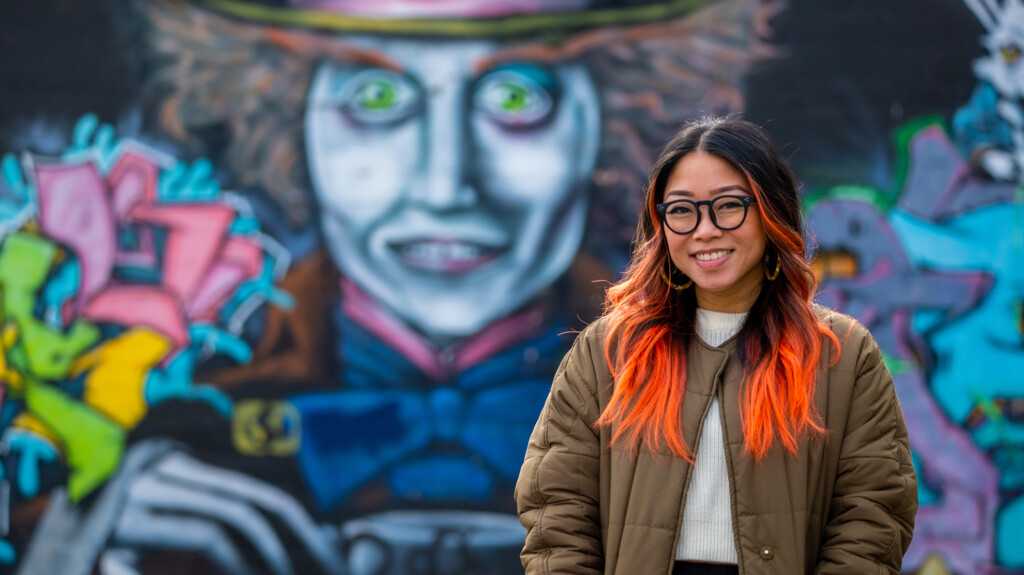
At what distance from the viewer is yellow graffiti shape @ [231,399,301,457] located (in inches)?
183

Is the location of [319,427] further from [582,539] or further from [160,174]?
[582,539]

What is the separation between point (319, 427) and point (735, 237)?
320cm

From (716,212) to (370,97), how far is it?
311cm

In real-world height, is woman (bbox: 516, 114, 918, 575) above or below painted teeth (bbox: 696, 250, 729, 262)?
below

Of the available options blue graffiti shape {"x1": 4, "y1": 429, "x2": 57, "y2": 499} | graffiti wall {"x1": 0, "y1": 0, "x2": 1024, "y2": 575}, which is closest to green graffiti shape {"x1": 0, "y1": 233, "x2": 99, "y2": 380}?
graffiti wall {"x1": 0, "y1": 0, "x2": 1024, "y2": 575}

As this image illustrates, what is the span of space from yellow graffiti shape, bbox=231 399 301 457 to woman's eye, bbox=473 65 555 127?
186cm

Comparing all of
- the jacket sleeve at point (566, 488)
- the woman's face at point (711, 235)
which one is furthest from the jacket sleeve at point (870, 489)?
the jacket sleeve at point (566, 488)

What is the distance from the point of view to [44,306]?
4.73 metres

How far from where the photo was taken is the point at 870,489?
1831 mm

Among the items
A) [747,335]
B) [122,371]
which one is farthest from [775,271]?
[122,371]

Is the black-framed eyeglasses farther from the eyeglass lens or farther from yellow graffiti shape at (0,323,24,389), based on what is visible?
yellow graffiti shape at (0,323,24,389)

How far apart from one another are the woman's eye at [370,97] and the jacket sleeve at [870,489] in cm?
330

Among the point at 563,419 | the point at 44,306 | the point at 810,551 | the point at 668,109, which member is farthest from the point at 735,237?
the point at 44,306

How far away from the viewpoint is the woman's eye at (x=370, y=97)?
4695 millimetres
